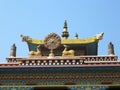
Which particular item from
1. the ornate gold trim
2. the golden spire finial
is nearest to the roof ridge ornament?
the ornate gold trim

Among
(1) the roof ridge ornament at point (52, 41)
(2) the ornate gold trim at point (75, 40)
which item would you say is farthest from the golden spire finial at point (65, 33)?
(1) the roof ridge ornament at point (52, 41)

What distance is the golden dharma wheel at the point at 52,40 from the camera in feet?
71.2

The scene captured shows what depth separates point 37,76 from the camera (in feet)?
61.6

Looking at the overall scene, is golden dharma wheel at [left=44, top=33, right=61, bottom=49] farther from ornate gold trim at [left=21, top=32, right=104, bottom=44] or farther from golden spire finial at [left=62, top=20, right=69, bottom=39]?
golden spire finial at [left=62, top=20, right=69, bottom=39]

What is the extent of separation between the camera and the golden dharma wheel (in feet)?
71.2

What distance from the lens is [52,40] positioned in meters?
21.8

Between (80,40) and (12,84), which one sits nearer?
(12,84)

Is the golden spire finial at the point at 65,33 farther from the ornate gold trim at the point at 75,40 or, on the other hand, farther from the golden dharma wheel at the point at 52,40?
the golden dharma wheel at the point at 52,40

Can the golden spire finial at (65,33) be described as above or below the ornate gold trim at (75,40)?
above

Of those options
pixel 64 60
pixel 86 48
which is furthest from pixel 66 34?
pixel 64 60

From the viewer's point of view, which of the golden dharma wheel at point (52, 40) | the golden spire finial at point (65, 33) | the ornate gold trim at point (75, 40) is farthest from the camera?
the golden spire finial at point (65, 33)

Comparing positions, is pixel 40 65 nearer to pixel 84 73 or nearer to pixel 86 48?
pixel 84 73

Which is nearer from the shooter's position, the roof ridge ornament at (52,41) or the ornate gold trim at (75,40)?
the roof ridge ornament at (52,41)

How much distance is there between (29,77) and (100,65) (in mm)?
4251
